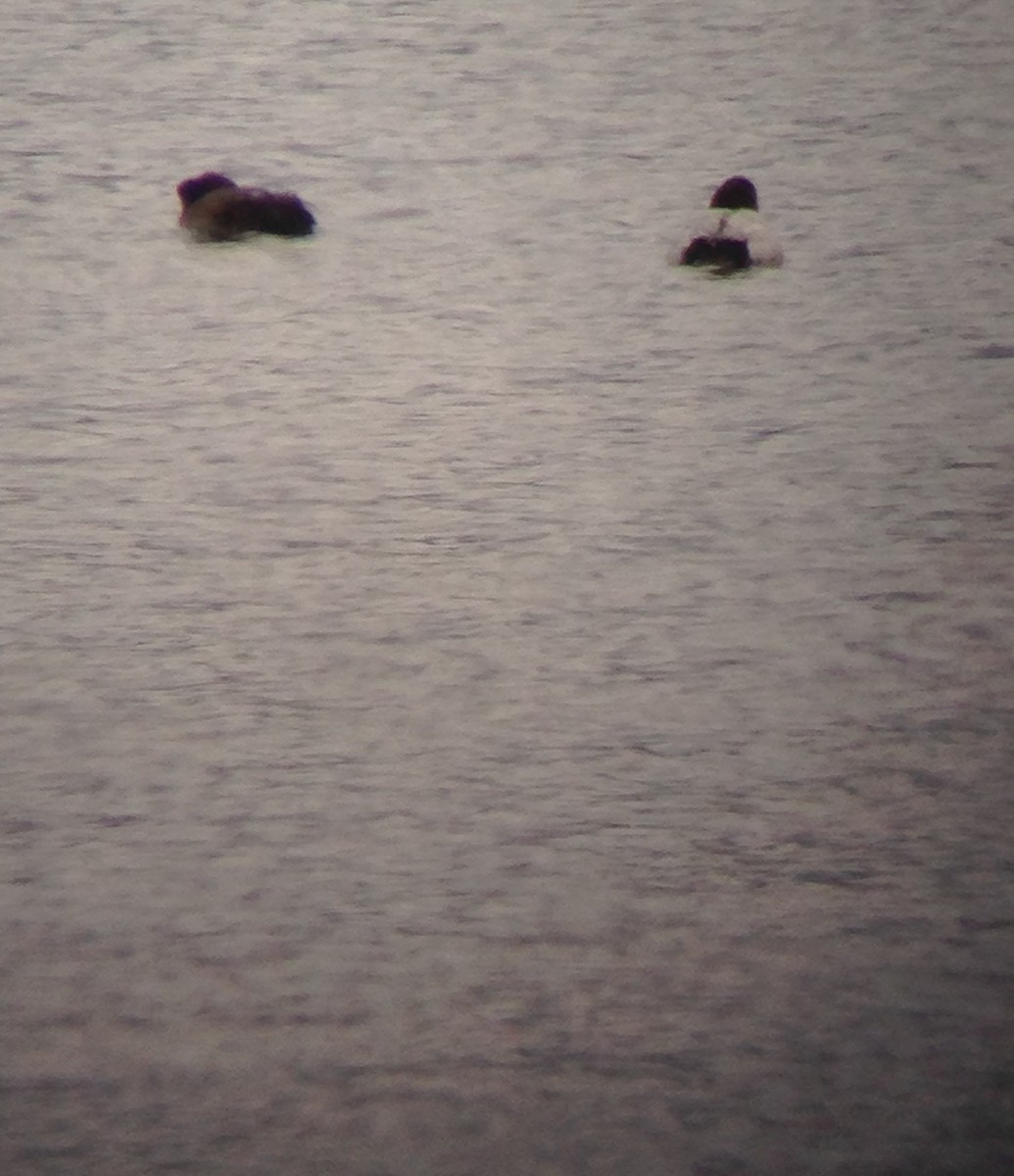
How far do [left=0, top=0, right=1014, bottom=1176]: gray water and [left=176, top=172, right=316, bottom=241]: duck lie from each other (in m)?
0.02

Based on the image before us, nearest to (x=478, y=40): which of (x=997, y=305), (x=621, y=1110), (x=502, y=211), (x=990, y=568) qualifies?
(x=502, y=211)

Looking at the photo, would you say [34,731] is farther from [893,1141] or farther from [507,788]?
[893,1141]

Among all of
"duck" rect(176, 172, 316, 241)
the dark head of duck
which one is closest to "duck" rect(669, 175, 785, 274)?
the dark head of duck

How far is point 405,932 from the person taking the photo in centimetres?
86

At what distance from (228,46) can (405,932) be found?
101 centimetres

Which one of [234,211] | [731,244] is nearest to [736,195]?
[731,244]

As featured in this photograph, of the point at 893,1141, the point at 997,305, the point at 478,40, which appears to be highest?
the point at 478,40

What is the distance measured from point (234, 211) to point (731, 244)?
47 centimetres

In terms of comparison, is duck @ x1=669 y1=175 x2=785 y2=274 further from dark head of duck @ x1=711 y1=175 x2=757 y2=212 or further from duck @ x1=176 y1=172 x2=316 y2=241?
duck @ x1=176 y1=172 x2=316 y2=241

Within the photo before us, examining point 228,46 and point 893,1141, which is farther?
point 228,46

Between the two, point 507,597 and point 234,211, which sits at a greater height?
point 234,211

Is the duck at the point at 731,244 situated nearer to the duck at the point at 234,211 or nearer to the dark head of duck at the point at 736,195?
the dark head of duck at the point at 736,195

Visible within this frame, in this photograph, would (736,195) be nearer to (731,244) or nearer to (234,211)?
(731,244)

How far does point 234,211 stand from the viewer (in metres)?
1.27
